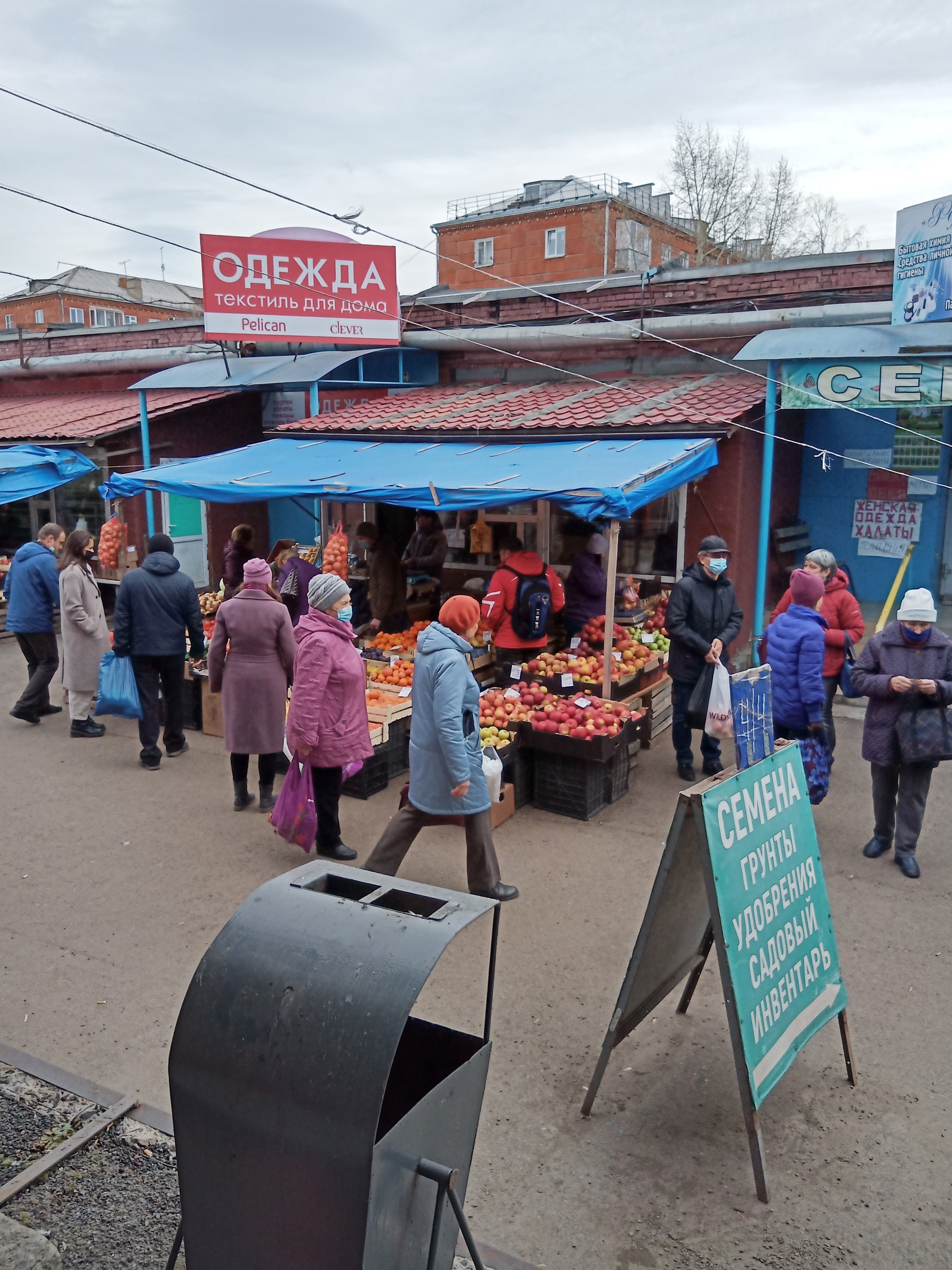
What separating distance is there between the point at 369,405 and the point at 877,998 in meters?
10.3

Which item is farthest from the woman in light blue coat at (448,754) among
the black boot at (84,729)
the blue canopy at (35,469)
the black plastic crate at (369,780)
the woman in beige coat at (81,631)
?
the blue canopy at (35,469)

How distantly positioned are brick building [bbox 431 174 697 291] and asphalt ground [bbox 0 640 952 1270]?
3706 centimetres

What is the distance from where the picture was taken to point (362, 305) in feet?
39.5

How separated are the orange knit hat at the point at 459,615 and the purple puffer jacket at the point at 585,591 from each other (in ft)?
13.5

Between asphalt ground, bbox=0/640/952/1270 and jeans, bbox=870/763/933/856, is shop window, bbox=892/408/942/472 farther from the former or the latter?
jeans, bbox=870/763/933/856

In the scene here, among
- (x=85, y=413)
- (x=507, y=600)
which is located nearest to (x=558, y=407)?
(x=507, y=600)

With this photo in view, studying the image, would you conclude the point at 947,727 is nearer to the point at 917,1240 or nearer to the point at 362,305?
the point at 917,1240

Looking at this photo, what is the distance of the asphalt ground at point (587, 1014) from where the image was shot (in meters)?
3.34

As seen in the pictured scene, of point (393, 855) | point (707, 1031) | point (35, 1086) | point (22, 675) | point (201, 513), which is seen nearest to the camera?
point (35, 1086)

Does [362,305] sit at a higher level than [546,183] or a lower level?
lower

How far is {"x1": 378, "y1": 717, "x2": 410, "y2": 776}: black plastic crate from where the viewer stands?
7.70 m

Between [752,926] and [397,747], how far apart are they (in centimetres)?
457

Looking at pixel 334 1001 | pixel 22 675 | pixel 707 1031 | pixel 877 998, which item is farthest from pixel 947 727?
pixel 22 675

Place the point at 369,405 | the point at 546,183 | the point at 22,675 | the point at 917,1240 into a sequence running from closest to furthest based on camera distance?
the point at 917,1240
the point at 22,675
the point at 369,405
the point at 546,183
